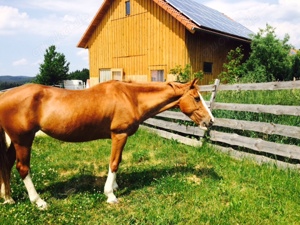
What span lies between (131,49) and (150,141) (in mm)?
10869

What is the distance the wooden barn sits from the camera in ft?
49.7

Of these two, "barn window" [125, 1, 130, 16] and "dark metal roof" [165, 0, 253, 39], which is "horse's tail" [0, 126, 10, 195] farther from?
"barn window" [125, 1, 130, 16]

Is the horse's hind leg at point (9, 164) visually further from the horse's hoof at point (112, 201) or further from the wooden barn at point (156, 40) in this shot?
the wooden barn at point (156, 40)

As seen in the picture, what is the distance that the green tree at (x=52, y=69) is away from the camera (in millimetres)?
42812

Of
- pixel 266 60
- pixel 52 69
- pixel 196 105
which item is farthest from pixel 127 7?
pixel 52 69

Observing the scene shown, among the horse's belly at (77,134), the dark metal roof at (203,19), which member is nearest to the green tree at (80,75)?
the dark metal roof at (203,19)

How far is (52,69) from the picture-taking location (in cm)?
4309

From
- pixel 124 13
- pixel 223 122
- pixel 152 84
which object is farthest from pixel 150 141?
pixel 124 13

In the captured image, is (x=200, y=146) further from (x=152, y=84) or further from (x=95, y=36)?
(x=95, y=36)

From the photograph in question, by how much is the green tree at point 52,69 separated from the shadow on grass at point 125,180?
39.8m

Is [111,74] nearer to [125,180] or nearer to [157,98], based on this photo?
[125,180]

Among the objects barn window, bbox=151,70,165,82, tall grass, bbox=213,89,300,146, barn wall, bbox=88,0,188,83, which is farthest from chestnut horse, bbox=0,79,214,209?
barn window, bbox=151,70,165,82

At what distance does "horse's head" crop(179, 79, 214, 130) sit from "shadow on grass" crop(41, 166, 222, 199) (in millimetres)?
1179

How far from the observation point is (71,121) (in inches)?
181
